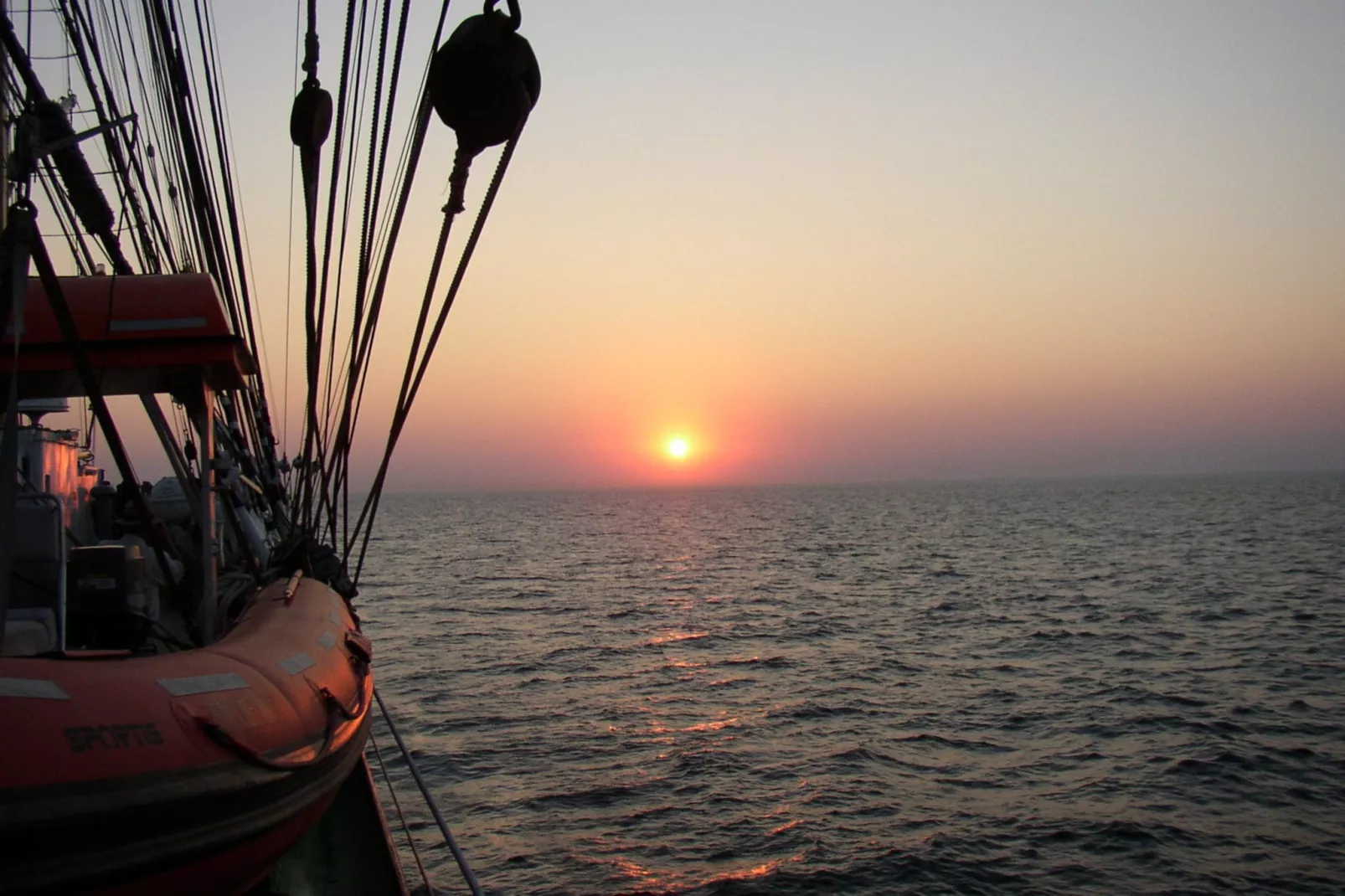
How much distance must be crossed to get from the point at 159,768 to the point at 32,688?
445mm

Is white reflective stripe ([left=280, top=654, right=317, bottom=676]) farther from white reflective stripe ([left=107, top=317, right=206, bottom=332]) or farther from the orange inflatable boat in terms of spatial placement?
white reflective stripe ([left=107, top=317, right=206, bottom=332])

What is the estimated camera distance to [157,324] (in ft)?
18.2

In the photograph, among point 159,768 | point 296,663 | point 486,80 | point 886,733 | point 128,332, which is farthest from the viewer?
point 886,733

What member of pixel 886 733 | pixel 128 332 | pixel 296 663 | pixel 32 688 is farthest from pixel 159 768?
pixel 886 733

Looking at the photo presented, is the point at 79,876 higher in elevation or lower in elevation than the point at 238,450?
lower

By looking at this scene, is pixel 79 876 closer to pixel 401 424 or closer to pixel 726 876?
pixel 401 424

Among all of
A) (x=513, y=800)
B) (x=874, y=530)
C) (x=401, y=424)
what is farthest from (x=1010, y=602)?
(x=874, y=530)

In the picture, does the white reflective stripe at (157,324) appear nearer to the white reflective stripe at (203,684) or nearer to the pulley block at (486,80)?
the pulley block at (486,80)

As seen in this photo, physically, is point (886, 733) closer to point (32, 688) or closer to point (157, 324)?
point (157, 324)

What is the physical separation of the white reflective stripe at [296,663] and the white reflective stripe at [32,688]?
4.55 feet

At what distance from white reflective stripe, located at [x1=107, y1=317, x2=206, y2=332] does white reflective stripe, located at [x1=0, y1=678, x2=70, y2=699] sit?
8.06ft

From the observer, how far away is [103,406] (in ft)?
14.4

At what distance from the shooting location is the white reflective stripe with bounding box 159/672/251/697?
12.5ft

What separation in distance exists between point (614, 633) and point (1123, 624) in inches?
504
